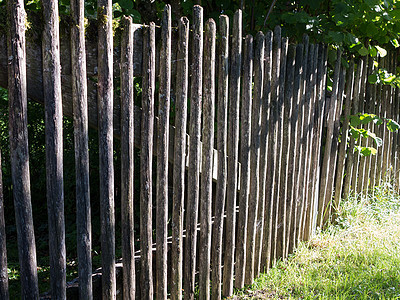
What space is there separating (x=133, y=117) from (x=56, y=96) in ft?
1.60

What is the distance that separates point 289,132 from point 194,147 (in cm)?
121

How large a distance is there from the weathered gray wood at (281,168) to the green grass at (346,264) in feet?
0.65

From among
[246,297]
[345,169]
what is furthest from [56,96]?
[345,169]

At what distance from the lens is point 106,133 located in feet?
7.16

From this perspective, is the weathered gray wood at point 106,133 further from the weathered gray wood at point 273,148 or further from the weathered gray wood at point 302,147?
the weathered gray wood at point 302,147

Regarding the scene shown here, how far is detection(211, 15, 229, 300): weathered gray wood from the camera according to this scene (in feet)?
9.30

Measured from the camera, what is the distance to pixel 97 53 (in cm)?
214

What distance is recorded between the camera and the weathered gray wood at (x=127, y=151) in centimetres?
221

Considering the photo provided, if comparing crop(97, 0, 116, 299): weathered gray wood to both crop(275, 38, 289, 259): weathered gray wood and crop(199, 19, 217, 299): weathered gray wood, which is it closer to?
crop(199, 19, 217, 299): weathered gray wood

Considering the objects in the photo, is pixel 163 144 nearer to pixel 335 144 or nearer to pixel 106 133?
pixel 106 133

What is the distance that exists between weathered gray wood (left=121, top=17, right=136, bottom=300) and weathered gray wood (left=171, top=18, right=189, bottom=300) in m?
0.37

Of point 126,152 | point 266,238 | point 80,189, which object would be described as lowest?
point 266,238

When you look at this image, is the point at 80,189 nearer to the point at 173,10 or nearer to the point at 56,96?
the point at 56,96

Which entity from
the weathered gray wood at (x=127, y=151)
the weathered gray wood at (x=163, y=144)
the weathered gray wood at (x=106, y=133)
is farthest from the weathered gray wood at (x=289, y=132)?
the weathered gray wood at (x=106, y=133)
